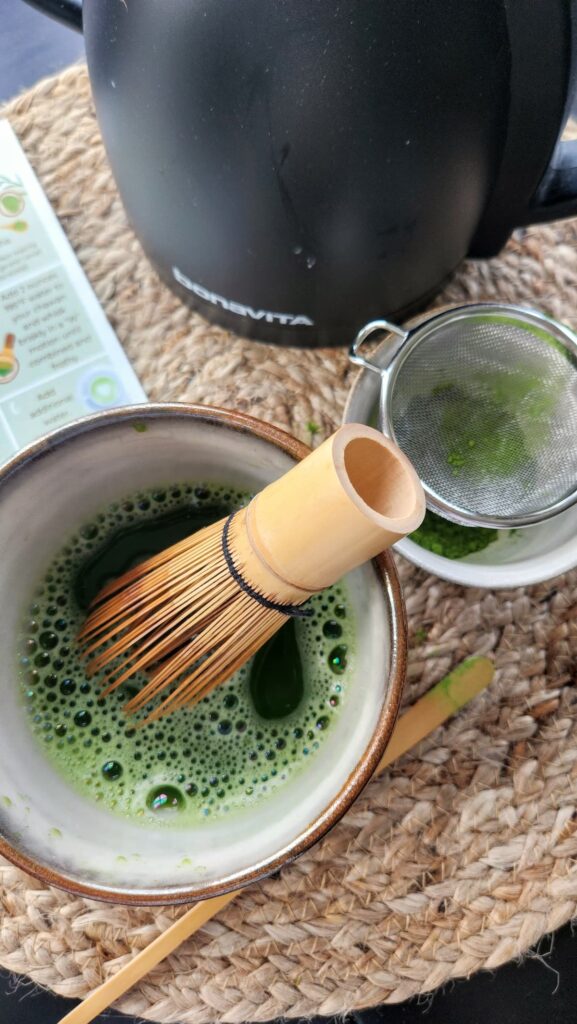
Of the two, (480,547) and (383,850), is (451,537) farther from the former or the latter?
(383,850)

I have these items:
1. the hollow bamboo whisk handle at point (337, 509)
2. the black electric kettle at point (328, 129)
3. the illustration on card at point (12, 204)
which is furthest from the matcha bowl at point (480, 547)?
the illustration on card at point (12, 204)

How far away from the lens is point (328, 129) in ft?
1.73

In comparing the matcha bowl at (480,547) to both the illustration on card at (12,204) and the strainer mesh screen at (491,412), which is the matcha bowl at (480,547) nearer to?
the strainer mesh screen at (491,412)

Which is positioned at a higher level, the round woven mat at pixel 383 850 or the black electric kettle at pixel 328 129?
the black electric kettle at pixel 328 129

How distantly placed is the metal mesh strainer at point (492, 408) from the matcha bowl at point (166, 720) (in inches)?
8.6

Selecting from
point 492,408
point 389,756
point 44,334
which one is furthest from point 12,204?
point 389,756

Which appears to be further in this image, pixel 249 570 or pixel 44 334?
pixel 44 334

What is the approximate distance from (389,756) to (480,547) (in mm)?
200

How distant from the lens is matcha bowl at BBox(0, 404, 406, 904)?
53 centimetres

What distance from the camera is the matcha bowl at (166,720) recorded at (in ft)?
1.75

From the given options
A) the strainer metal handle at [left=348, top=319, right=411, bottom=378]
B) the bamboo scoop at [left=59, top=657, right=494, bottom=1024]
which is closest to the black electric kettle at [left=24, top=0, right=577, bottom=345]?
the strainer metal handle at [left=348, top=319, right=411, bottom=378]

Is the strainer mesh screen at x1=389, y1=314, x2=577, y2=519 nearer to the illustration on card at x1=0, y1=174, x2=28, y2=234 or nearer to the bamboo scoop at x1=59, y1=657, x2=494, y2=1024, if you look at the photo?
the bamboo scoop at x1=59, y1=657, x2=494, y2=1024

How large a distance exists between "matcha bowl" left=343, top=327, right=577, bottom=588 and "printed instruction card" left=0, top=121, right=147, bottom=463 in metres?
0.22

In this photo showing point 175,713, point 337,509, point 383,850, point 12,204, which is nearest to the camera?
point 337,509
